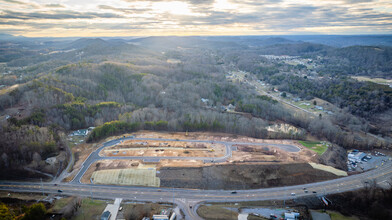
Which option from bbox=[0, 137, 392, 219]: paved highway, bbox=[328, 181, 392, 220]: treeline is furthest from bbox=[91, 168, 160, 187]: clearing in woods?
bbox=[328, 181, 392, 220]: treeline

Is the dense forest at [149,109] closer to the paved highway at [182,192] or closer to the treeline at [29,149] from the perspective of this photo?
the treeline at [29,149]

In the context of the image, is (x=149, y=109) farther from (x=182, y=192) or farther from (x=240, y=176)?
(x=240, y=176)

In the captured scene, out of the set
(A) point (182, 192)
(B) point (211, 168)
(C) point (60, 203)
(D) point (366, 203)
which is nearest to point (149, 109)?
(B) point (211, 168)

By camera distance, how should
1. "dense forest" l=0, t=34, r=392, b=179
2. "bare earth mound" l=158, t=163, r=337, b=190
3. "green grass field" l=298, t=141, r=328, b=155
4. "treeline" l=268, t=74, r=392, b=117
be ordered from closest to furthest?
"bare earth mound" l=158, t=163, r=337, b=190, "dense forest" l=0, t=34, r=392, b=179, "green grass field" l=298, t=141, r=328, b=155, "treeline" l=268, t=74, r=392, b=117

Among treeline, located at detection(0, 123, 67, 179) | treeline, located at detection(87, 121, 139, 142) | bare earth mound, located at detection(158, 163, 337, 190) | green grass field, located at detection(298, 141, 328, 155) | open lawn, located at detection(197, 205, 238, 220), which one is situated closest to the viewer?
open lawn, located at detection(197, 205, 238, 220)

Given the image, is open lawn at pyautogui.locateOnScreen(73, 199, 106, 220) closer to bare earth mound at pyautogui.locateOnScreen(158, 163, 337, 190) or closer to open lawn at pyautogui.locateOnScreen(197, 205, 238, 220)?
bare earth mound at pyautogui.locateOnScreen(158, 163, 337, 190)

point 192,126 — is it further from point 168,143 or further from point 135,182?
point 135,182
